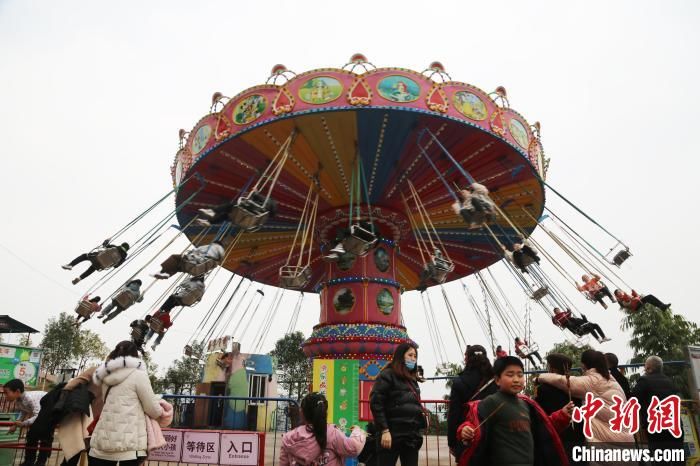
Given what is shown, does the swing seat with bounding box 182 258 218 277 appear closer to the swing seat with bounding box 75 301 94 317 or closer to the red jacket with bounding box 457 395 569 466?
the swing seat with bounding box 75 301 94 317

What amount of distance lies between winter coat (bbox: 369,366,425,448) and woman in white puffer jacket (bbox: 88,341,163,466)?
1717 millimetres

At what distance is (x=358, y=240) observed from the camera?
871cm

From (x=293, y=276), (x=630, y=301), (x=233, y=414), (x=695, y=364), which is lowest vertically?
(x=233, y=414)

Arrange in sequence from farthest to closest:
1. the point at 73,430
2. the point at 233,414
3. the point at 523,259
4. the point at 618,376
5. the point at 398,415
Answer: the point at 233,414 → the point at 523,259 → the point at 618,376 → the point at 73,430 → the point at 398,415

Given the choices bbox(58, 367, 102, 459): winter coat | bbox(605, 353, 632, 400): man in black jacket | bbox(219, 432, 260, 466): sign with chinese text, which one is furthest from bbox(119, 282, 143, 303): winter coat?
bbox(605, 353, 632, 400): man in black jacket

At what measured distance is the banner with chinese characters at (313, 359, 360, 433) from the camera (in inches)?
371

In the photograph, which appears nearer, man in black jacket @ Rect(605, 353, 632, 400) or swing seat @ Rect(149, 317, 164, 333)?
man in black jacket @ Rect(605, 353, 632, 400)

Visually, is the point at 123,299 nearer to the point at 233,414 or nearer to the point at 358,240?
the point at 358,240

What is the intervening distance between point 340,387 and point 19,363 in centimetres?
1119

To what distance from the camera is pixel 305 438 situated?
3.29 metres

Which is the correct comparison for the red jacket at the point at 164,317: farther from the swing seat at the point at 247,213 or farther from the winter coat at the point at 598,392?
the winter coat at the point at 598,392

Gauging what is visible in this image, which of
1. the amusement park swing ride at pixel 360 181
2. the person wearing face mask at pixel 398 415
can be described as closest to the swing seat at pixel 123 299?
the amusement park swing ride at pixel 360 181

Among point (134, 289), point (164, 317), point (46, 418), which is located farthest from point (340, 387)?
point (46, 418)

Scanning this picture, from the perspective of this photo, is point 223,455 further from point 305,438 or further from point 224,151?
point 224,151
